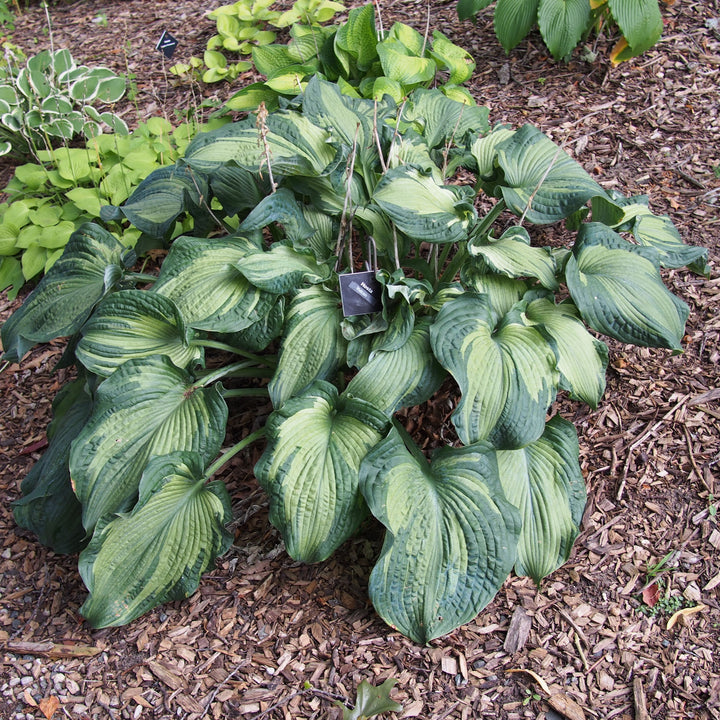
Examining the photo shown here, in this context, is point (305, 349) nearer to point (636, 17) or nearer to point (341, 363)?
point (341, 363)

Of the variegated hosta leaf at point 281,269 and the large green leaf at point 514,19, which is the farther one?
the large green leaf at point 514,19

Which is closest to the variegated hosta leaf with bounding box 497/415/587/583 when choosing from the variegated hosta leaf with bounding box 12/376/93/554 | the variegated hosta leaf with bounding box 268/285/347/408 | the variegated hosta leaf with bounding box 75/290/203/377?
the variegated hosta leaf with bounding box 268/285/347/408

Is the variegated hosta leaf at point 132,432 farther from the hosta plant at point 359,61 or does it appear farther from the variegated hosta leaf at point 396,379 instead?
the hosta plant at point 359,61

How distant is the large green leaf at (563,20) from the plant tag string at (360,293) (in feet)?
6.68

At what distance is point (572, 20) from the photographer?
3342mm

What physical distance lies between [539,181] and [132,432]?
1.58 m

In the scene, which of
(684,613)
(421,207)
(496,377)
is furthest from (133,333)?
(684,613)

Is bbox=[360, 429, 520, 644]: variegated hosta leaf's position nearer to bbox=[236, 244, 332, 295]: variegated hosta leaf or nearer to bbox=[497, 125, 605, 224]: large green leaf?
bbox=[236, 244, 332, 295]: variegated hosta leaf

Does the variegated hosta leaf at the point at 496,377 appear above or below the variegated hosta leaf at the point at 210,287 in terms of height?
below

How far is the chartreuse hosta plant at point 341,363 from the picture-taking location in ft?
6.23

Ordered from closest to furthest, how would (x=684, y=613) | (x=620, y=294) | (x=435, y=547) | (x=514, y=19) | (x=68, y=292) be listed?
(x=435, y=547) < (x=684, y=613) < (x=620, y=294) < (x=68, y=292) < (x=514, y=19)

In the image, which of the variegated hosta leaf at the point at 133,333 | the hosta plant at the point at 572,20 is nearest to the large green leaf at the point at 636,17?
the hosta plant at the point at 572,20

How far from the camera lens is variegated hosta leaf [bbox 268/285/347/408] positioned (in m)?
2.12

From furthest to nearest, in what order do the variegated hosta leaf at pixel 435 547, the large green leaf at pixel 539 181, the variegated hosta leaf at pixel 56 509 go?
1. the large green leaf at pixel 539 181
2. the variegated hosta leaf at pixel 56 509
3. the variegated hosta leaf at pixel 435 547
